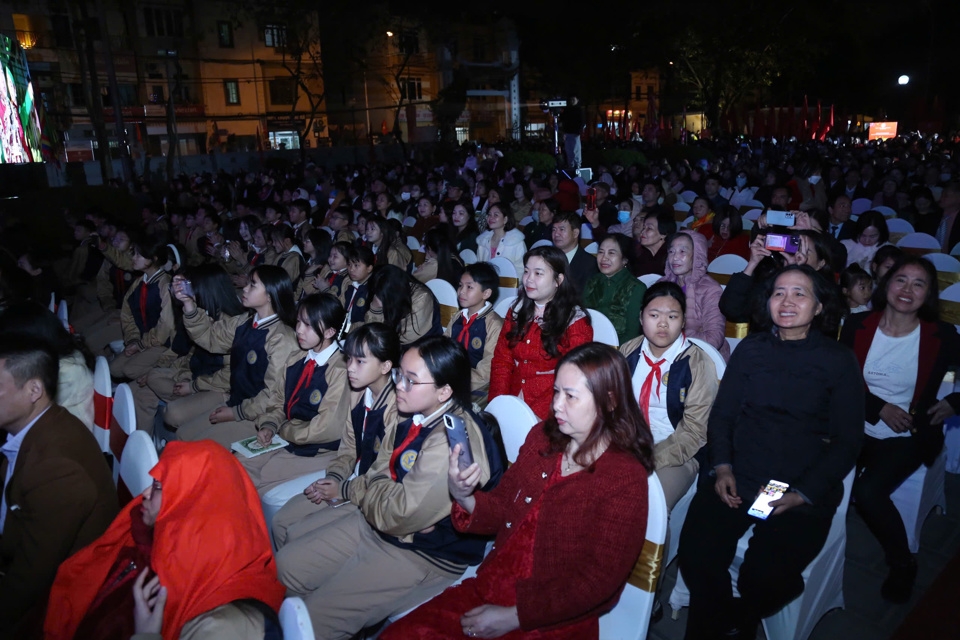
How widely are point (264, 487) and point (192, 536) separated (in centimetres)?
142

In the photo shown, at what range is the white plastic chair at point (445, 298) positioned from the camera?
5.26m

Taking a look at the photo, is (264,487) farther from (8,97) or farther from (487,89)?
(487,89)

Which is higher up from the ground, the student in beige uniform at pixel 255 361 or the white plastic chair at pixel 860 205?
the white plastic chair at pixel 860 205

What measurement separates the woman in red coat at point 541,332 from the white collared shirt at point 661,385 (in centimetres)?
49

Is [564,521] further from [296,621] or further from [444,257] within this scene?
[444,257]

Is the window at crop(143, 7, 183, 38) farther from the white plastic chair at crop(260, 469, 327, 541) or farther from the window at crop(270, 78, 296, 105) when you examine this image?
the white plastic chair at crop(260, 469, 327, 541)

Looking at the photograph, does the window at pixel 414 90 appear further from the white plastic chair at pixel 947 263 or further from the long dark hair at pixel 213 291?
the white plastic chair at pixel 947 263

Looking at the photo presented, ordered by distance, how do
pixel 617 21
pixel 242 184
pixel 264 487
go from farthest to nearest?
pixel 617 21
pixel 242 184
pixel 264 487

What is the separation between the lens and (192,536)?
190 cm

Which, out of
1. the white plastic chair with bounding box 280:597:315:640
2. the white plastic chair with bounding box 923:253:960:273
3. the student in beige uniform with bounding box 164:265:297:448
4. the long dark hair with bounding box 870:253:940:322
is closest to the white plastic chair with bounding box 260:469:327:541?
the student in beige uniform with bounding box 164:265:297:448

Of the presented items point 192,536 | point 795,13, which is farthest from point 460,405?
point 795,13

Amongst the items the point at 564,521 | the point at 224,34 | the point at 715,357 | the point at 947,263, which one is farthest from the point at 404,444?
the point at 224,34

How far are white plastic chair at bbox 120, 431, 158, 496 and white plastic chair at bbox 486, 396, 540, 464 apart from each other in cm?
142

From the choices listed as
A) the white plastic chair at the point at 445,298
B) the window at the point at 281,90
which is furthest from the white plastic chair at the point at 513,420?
the window at the point at 281,90
